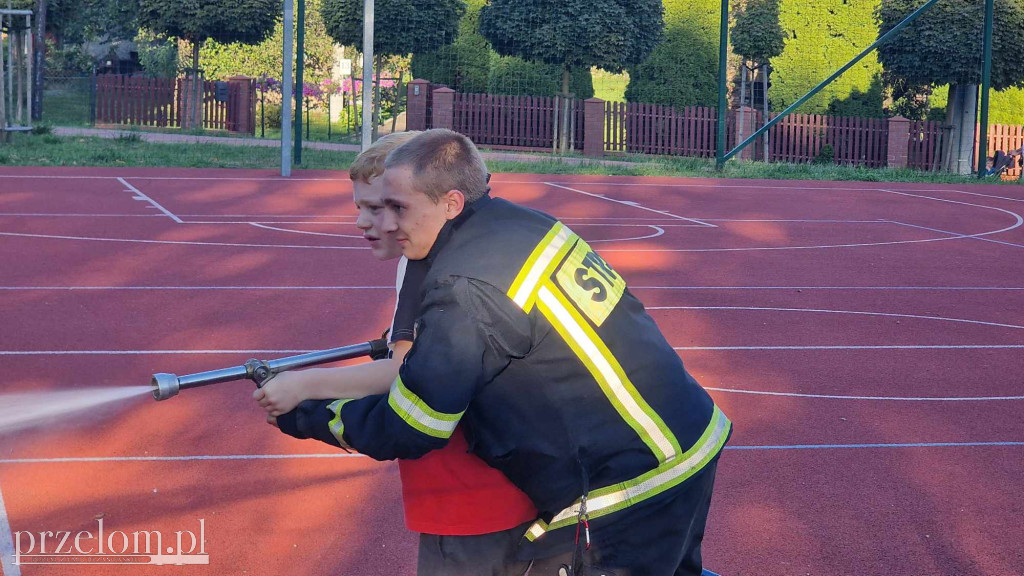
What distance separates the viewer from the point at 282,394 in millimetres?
2693

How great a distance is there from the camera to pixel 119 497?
561 centimetres

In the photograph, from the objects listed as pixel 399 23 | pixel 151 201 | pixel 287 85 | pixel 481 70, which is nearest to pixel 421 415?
pixel 151 201

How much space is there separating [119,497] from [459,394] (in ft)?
12.1

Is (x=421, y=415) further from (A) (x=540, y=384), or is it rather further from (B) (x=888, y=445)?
(B) (x=888, y=445)

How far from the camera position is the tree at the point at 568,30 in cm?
2859

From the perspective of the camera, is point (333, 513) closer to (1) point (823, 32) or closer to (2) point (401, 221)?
(2) point (401, 221)

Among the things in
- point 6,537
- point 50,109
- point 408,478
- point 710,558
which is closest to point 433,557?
point 408,478

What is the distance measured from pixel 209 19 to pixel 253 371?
93.0 ft

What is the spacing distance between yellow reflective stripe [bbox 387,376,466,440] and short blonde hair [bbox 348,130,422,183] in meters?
0.71

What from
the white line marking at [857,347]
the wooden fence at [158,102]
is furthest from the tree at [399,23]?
the white line marking at [857,347]

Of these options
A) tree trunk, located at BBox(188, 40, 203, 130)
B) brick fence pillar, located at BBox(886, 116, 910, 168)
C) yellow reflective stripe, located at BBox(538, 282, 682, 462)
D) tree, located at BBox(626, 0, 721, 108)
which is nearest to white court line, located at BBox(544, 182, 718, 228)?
brick fence pillar, located at BBox(886, 116, 910, 168)

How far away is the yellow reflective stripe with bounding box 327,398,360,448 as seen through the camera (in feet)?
8.53

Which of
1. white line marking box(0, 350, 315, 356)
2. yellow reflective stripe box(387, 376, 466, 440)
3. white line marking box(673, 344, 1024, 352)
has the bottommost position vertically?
white line marking box(0, 350, 315, 356)

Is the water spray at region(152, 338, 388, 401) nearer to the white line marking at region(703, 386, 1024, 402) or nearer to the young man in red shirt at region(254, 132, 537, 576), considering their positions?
the young man in red shirt at region(254, 132, 537, 576)
